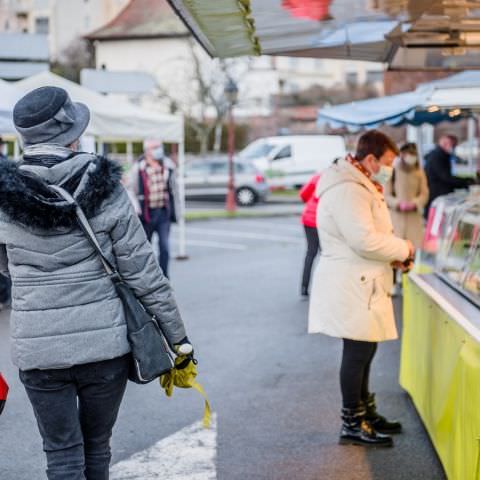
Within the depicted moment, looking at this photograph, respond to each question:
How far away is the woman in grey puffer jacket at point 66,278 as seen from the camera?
364cm

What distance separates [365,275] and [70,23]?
2530 inches

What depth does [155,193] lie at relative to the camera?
12633mm

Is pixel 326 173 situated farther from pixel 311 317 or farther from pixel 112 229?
pixel 112 229

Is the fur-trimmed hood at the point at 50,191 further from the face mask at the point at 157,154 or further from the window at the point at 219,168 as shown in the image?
the window at the point at 219,168

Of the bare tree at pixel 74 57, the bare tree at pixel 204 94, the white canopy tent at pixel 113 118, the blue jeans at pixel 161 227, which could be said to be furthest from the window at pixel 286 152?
the blue jeans at pixel 161 227

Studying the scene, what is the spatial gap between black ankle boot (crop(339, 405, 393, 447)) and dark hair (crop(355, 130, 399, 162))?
4.89 feet

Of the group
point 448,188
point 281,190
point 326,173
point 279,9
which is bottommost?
point 281,190

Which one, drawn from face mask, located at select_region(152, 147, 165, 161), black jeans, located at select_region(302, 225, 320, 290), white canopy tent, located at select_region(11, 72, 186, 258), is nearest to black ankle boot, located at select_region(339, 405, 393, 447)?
white canopy tent, located at select_region(11, 72, 186, 258)

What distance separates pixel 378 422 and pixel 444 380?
945 millimetres

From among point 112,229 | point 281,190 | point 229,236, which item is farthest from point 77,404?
point 281,190

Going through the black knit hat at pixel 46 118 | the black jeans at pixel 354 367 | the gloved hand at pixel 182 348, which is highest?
the black knit hat at pixel 46 118

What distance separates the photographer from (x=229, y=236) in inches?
837

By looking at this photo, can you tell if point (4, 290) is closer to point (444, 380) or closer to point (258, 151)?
point (444, 380)

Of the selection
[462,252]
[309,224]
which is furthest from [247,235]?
[462,252]
